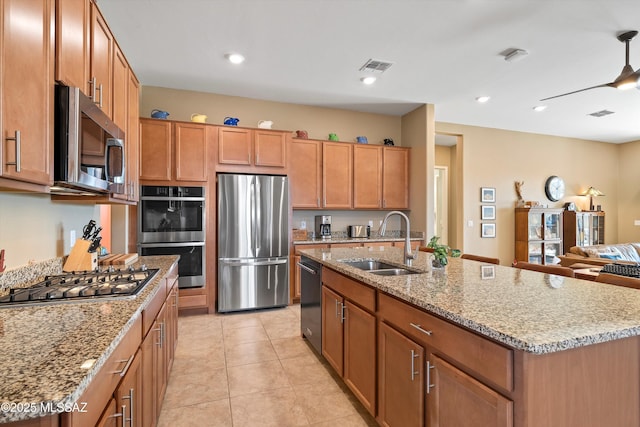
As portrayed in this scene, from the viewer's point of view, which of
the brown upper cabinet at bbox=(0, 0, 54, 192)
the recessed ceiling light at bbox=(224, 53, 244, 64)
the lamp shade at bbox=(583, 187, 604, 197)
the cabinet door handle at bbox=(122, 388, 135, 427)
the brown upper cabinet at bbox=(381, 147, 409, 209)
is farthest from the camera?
the lamp shade at bbox=(583, 187, 604, 197)

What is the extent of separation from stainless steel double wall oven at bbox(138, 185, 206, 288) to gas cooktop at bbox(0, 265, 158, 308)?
1.88 metres

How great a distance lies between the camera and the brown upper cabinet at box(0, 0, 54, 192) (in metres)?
0.99

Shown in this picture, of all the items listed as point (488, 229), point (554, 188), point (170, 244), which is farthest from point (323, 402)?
point (554, 188)

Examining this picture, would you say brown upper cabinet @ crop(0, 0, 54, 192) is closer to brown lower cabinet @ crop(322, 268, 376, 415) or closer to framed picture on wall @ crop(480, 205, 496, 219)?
brown lower cabinet @ crop(322, 268, 376, 415)

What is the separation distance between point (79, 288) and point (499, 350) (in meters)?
1.80

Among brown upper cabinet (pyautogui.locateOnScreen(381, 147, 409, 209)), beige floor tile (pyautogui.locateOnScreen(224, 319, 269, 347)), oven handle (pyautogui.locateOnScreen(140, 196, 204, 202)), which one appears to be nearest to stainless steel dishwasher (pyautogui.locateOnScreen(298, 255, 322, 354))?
beige floor tile (pyautogui.locateOnScreen(224, 319, 269, 347))

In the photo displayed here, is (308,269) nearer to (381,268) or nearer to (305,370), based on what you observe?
(381,268)

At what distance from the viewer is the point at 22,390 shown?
0.69 meters

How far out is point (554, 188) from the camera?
6781 millimetres

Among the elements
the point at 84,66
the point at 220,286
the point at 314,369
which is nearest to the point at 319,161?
the point at 220,286

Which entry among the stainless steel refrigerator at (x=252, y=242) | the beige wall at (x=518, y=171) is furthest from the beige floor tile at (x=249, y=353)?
the beige wall at (x=518, y=171)

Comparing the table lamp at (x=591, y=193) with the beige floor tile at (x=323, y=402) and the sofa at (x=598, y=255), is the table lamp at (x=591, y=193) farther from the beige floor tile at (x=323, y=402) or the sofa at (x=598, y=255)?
the beige floor tile at (x=323, y=402)

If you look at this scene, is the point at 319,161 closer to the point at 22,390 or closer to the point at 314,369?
the point at 314,369

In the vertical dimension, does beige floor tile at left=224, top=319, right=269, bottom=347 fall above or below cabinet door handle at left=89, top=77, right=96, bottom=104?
below
